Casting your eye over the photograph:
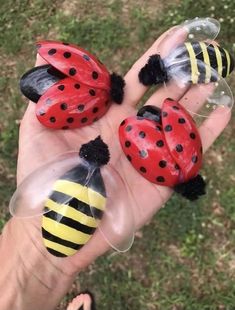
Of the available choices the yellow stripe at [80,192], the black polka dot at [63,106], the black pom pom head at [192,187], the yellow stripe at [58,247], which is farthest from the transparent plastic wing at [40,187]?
the black pom pom head at [192,187]

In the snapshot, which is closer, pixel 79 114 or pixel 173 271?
pixel 79 114

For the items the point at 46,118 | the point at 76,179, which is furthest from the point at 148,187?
the point at 46,118

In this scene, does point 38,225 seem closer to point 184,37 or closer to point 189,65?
point 189,65

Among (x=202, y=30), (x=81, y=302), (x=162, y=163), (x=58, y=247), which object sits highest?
(x=202, y=30)

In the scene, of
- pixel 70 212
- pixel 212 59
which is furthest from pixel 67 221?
pixel 212 59

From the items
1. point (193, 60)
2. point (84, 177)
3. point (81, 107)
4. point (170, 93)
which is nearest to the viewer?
point (84, 177)

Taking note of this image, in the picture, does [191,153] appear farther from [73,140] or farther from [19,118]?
[19,118]

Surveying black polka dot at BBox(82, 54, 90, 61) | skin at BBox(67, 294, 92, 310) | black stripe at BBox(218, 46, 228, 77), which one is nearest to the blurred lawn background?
skin at BBox(67, 294, 92, 310)
